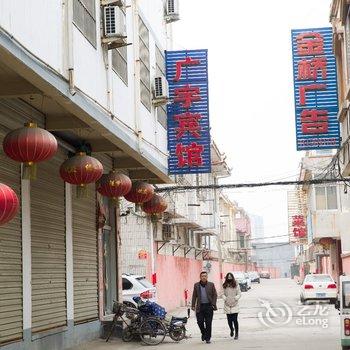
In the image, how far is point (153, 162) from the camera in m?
17.6

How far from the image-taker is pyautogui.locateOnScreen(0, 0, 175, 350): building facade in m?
10.3

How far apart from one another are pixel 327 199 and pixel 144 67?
27.6 meters

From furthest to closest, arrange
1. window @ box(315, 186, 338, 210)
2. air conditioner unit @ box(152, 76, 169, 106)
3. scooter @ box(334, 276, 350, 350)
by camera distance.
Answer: window @ box(315, 186, 338, 210)
air conditioner unit @ box(152, 76, 169, 106)
scooter @ box(334, 276, 350, 350)

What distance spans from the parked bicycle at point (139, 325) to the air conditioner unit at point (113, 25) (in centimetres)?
637

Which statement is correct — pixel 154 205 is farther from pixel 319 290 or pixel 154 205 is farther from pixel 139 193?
pixel 319 290

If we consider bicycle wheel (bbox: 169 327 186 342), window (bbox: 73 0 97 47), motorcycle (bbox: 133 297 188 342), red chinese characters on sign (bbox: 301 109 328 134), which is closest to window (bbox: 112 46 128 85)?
window (bbox: 73 0 97 47)

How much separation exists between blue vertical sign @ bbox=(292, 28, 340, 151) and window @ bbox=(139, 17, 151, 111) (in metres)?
3.64

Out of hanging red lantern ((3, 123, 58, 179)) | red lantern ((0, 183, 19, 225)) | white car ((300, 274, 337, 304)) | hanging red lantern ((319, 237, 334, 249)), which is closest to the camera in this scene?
red lantern ((0, 183, 19, 225))

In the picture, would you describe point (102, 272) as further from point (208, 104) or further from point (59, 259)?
point (208, 104)

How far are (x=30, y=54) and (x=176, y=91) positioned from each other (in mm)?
10989

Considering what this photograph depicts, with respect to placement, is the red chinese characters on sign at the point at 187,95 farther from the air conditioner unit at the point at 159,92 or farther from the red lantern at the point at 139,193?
the red lantern at the point at 139,193

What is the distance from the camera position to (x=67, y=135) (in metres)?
15.0

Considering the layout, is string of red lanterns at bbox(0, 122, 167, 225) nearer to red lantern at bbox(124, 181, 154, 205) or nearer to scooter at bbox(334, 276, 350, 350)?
red lantern at bbox(124, 181, 154, 205)

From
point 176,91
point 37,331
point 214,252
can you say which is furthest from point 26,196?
point 214,252
